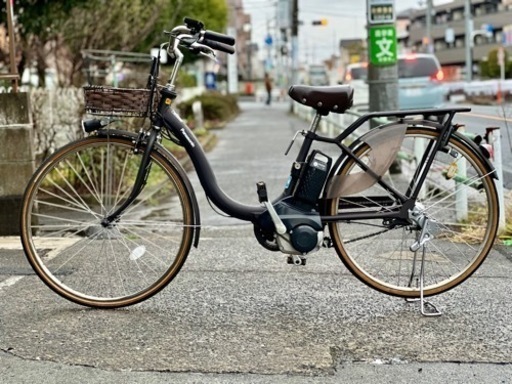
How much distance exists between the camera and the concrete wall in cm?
552

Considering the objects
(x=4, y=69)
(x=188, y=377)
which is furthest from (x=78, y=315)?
(x=4, y=69)

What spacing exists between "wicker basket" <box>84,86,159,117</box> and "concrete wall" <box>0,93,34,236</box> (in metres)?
2.18

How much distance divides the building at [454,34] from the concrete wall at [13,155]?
2525 inches

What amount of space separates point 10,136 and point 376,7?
16.9ft

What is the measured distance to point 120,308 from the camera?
3811 mm

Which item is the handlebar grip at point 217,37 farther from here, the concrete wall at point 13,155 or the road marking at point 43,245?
the concrete wall at point 13,155

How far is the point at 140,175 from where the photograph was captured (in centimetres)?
377

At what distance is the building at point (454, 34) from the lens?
70.2 metres

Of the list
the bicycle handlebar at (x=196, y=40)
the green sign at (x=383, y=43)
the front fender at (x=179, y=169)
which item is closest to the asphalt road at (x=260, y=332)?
the front fender at (x=179, y=169)

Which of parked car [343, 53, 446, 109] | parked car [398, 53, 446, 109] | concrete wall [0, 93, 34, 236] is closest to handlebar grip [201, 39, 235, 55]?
concrete wall [0, 93, 34, 236]

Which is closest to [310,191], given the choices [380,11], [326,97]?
[326,97]

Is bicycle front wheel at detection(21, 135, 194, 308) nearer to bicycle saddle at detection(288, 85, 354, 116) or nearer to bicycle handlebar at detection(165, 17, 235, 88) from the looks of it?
bicycle handlebar at detection(165, 17, 235, 88)

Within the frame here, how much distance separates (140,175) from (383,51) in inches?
234

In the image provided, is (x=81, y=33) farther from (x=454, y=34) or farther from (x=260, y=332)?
(x=454, y=34)
